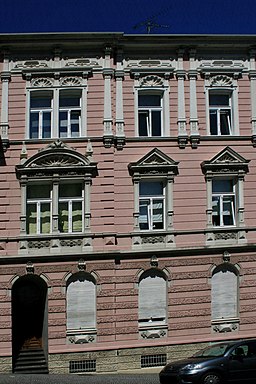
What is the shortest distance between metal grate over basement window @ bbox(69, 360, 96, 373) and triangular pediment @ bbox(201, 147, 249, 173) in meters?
8.79

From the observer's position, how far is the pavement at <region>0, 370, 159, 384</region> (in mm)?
18344

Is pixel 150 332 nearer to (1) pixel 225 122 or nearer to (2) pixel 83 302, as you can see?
(2) pixel 83 302

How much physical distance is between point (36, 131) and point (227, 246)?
29.5ft

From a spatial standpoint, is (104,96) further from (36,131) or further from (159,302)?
(159,302)

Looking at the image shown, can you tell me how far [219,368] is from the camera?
15.5 metres

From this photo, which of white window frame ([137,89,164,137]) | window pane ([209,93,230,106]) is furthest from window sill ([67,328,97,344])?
window pane ([209,93,230,106])

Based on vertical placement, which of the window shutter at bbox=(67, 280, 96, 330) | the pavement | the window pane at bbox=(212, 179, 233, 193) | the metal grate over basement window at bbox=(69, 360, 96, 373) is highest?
the window pane at bbox=(212, 179, 233, 193)

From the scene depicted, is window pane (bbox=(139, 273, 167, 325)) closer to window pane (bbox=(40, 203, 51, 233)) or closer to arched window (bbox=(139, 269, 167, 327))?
arched window (bbox=(139, 269, 167, 327))

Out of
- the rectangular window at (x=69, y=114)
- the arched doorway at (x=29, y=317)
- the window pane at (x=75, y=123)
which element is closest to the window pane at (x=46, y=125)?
the rectangular window at (x=69, y=114)

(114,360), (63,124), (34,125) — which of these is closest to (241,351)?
(114,360)

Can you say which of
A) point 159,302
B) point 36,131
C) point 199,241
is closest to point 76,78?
point 36,131

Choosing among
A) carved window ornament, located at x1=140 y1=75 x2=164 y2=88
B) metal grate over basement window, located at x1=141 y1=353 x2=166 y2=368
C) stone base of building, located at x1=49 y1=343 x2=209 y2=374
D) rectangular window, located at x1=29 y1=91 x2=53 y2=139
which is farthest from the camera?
carved window ornament, located at x1=140 y1=75 x2=164 y2=88

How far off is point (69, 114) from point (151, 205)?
4997 millimetres

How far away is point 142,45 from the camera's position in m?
22.1
